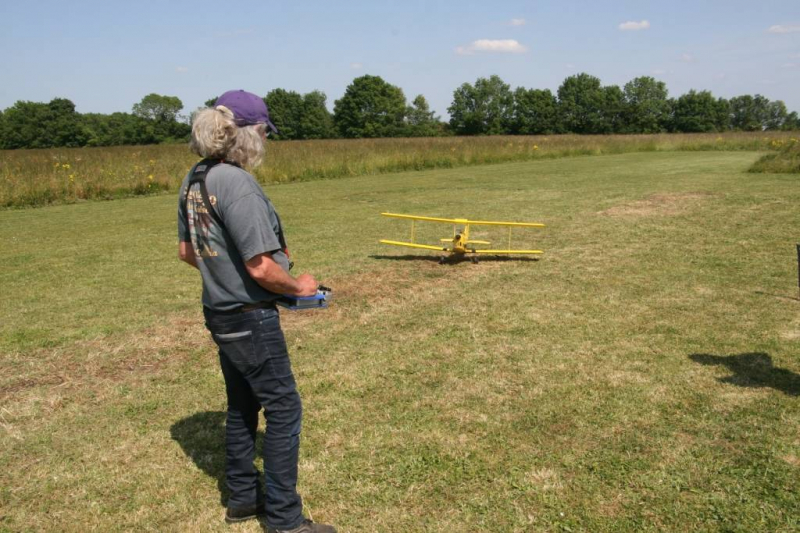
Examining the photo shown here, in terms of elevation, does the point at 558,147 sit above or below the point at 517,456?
above

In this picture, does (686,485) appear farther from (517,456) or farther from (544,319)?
(544,319)

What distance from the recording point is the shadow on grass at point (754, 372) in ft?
15.3

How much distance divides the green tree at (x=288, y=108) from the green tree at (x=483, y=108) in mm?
26764

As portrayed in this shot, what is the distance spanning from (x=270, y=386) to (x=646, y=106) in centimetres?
10446

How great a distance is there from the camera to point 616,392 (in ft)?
15.0

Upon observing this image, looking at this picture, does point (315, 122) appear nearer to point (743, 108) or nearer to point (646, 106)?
point (646, 106)

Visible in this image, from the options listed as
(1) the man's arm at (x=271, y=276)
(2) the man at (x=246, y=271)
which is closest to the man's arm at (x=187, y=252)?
(2) the man at (x=246, y=271)

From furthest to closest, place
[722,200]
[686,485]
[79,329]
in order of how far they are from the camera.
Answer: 1. [722,200]
2. [79,329]
3. [686,485]

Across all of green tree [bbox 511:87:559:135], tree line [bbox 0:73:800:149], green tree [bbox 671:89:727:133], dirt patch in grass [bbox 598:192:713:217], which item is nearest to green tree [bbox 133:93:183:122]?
tree line [bbox 0:73:800:149]

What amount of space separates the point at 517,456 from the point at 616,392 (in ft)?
4.32

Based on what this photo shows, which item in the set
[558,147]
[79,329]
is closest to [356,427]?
[79,329]

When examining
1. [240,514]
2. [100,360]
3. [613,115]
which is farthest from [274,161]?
[613,115]

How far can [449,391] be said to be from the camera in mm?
4676

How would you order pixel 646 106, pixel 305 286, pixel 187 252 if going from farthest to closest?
pixel 646 106
pixel 187 252
pixel 305 286
